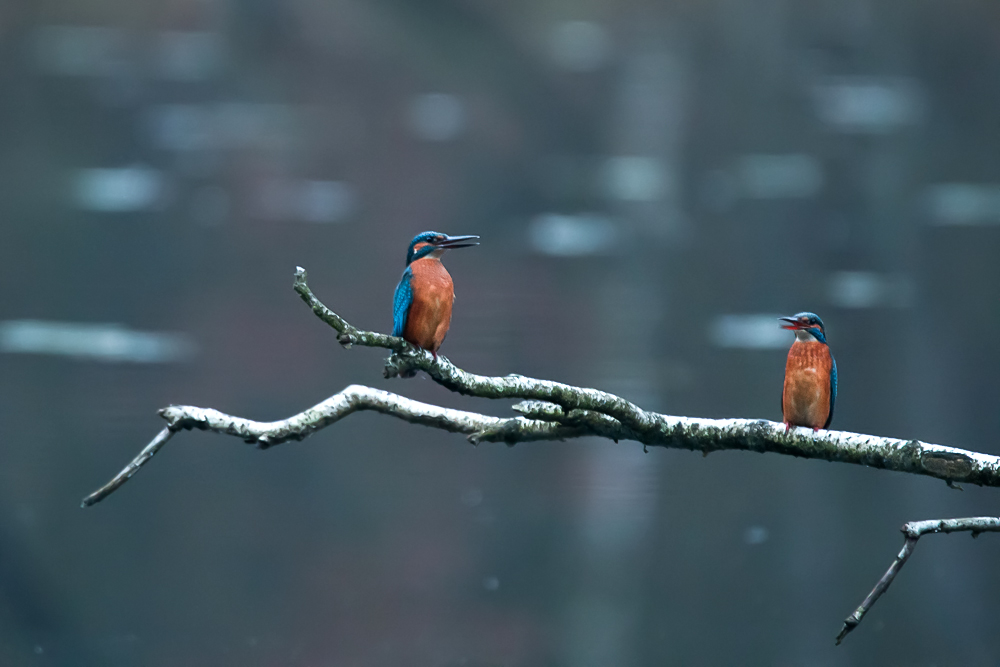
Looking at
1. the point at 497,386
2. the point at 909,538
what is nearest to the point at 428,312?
the point at 497,386

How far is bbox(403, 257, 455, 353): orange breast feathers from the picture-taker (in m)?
1.88

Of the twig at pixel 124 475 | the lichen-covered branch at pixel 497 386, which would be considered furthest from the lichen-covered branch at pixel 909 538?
the twig at pixel 124 475

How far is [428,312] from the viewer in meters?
1.88

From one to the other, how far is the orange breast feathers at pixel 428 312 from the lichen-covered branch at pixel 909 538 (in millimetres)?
967

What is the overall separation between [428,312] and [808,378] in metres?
0.84

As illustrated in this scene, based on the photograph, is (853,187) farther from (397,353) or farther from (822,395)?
(397,353)

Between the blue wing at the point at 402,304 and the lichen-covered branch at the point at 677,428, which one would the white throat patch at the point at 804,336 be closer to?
the lichen-covered branch at the point at 677,428

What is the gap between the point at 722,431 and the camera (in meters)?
1.79

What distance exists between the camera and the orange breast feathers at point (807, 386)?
184 centimetres

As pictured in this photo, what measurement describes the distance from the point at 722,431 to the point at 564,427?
1.11ft

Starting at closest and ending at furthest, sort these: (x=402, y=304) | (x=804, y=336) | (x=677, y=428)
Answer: (x=677, y=428), (x=402, y=304), (x=804, y=336)

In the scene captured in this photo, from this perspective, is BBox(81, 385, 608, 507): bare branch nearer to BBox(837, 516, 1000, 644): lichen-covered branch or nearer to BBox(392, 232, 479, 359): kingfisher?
BBox(392, 232, 479, 359): kingfisher

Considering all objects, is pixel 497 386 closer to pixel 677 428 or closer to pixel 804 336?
pixel 677 428

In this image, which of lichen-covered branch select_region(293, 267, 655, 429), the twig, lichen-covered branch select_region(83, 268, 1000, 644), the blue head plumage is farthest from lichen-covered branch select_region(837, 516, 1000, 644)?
the twig
